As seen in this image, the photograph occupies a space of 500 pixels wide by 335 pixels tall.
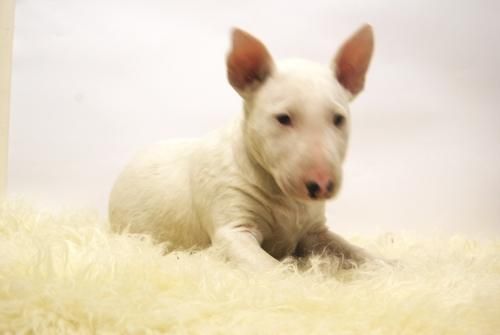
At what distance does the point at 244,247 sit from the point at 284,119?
0.33 metres

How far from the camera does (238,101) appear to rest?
98.5 inches

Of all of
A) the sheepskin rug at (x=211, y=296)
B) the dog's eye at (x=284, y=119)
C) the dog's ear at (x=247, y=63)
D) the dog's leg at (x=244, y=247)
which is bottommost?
the dog's leg at (x=244, y=247)

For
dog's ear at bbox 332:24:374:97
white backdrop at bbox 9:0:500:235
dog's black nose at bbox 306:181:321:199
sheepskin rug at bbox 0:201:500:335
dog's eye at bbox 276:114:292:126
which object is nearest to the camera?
sheepskin rug at bbox 0:201:500:335

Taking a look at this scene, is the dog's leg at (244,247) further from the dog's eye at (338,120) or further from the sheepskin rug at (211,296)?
the dog's eye at (338,120)

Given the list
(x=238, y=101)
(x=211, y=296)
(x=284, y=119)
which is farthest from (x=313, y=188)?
(x=238, y=101)

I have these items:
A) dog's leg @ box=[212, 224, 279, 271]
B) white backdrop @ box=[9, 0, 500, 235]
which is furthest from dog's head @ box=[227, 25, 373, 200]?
white backdrop @ box=[9, 0, 500, 235]

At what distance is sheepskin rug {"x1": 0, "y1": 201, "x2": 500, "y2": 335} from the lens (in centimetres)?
90

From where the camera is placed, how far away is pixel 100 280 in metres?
1.06

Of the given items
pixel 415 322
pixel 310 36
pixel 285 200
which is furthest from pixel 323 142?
pixel 310 36

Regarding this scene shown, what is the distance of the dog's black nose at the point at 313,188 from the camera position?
1.28m

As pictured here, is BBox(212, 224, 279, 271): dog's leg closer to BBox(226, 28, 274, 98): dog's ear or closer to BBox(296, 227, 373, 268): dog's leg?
BBox(296, 227, 373, 268): dog's leg

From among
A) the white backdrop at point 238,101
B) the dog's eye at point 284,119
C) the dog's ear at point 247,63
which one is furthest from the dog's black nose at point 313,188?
the white backdrop at point 238,101

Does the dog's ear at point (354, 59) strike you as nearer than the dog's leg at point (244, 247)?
No

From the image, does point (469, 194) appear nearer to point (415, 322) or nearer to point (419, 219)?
point (419, 219)
